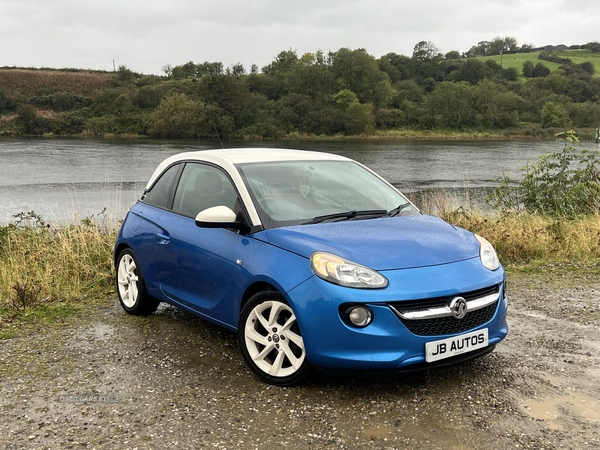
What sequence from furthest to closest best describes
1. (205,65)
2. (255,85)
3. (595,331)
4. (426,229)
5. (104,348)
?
(205,65), (255,85), (595,331), (104,348), (426,229)

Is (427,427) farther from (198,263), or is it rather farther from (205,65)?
(205,65)

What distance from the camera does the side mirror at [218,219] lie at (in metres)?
4.18

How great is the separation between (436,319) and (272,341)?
1066mm

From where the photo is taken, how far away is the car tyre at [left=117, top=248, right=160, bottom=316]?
5535 millimetres

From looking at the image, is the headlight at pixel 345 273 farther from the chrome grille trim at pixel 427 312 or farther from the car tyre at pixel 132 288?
the car tyre at pixel 132 288

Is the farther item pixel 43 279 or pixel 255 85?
pixel 255 85

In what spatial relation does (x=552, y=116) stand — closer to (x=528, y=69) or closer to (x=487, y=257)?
(x=528, y=69)

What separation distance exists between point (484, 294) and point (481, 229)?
6491mm

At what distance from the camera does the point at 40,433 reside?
3.41m

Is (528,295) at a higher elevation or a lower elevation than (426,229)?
lower

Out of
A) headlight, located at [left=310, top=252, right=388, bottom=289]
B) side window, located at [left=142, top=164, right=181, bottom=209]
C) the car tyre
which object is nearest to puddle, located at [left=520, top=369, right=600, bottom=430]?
headlight, located at [left=310, top=252, right=388, bottom=289]

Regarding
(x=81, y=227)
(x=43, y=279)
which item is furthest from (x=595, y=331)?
(x=81, y=227)

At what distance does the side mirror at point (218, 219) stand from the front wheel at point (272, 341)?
570 millimetres

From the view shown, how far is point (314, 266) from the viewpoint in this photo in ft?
12.0
